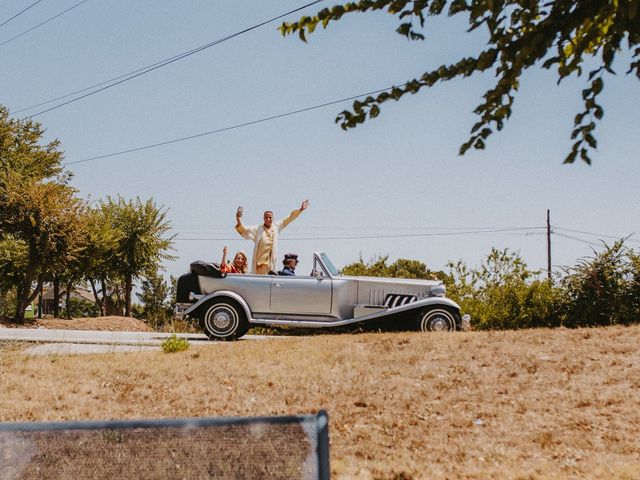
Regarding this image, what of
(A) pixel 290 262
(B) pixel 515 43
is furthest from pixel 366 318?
(B) pixel 515 43

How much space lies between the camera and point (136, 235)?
38.3 m

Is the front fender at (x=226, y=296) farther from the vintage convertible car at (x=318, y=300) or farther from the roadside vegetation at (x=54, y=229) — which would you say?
the roadside vegetation at (x=54, y=229)

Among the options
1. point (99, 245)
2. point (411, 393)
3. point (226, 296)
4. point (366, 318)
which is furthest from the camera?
point (99, 245)

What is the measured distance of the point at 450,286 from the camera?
15.2 metres

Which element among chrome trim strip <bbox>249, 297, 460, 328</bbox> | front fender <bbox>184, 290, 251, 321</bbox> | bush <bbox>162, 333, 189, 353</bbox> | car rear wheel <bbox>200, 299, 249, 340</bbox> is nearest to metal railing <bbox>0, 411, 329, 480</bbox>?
bush <bbox>162, 333, 189, 353</bbox>

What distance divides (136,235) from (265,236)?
27.3 meters

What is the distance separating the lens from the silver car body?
38.5ft

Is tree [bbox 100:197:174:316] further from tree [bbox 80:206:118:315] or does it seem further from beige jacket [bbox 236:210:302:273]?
beige jacket [bbox 236:210:302:273]

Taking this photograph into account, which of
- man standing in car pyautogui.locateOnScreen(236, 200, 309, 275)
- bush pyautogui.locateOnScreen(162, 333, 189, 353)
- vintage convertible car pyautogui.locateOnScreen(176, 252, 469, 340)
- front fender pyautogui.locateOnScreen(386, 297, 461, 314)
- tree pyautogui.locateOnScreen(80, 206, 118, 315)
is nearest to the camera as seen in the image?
bush pyautogui.locateOnScreen(162, 333, 189, 353)

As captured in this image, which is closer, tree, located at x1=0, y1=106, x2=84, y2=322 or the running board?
the running board

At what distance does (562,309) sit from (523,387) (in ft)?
17.4

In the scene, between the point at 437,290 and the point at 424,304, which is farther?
the point at 437,290

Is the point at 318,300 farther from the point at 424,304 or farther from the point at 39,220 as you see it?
the point at 39,220

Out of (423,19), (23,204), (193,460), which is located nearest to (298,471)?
(193,460)
